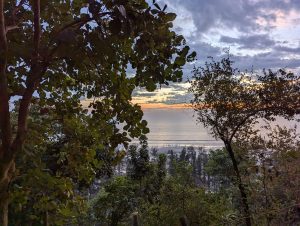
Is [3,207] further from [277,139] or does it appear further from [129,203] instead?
[129,203]

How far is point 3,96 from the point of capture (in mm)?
2420

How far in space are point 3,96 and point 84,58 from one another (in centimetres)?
53

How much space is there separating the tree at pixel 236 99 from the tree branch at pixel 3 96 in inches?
441

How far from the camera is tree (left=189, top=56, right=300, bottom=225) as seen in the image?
13336 mm

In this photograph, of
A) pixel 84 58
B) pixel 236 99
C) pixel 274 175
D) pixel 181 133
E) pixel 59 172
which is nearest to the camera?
pixel 84 58

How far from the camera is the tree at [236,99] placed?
13336 millimetres

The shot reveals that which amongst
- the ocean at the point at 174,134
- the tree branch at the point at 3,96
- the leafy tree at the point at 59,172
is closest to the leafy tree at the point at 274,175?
the leafy tree at the point at 59,172

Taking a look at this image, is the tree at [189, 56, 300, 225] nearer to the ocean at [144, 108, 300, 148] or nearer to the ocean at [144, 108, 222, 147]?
the ocean at [144, 108, 300, 148]

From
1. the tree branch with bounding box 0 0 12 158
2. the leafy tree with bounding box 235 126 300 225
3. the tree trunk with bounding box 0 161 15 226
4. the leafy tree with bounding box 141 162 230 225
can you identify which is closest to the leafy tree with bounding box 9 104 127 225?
the tree trunk with bounding box 0 161 15 226

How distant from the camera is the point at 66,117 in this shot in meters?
3.72

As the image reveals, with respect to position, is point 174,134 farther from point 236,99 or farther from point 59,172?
point 59,172

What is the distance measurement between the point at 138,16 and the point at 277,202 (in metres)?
9.92

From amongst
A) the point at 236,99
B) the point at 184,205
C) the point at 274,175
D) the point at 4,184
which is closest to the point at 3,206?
the point at 4,184

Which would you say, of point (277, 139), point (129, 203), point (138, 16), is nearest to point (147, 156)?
point (129, 203)
